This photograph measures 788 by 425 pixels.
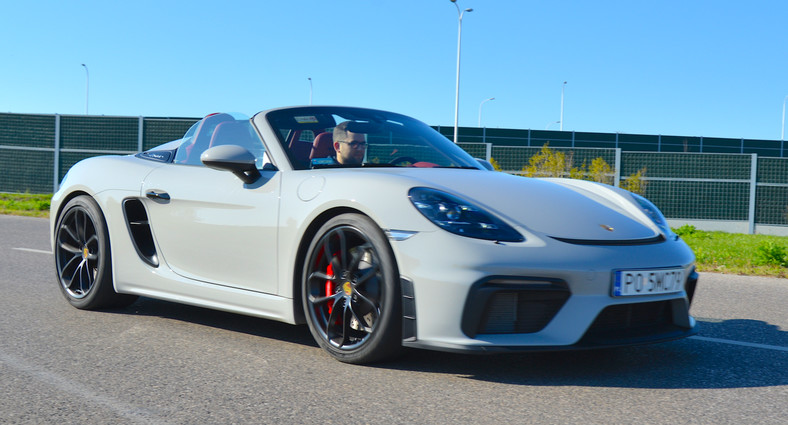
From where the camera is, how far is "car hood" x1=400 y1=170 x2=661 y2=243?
11.4 feet

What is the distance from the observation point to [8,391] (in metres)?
3.17

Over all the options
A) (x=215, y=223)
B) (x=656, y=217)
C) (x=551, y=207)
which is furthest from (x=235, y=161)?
(x=656, y=217)

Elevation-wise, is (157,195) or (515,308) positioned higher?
(157,195)

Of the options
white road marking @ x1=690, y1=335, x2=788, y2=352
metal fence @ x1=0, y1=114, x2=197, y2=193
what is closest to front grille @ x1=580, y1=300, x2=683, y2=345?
white road marking @ x1=690, y1=335, x2=788, y2=352

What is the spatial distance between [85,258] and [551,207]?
313cm

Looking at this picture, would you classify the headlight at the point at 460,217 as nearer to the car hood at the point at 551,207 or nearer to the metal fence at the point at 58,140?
the car hood at the point at 551,207

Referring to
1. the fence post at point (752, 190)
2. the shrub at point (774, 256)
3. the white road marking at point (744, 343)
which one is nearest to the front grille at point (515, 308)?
the white road marking at point (744, 343)

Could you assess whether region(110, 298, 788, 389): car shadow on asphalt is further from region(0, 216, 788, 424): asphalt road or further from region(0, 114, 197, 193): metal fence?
region(0, 114, 197, 193): metal fence

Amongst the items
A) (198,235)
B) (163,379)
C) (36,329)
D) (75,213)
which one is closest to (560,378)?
(163,379)

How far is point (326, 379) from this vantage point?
338cm

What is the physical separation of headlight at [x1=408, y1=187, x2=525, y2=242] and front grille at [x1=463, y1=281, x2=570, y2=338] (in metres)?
0.22

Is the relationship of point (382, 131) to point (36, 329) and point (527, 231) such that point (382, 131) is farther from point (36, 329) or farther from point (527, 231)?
point (36, 329)

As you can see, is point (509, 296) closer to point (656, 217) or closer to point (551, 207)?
point (551, 207)

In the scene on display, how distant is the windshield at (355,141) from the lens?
430 centimetres
